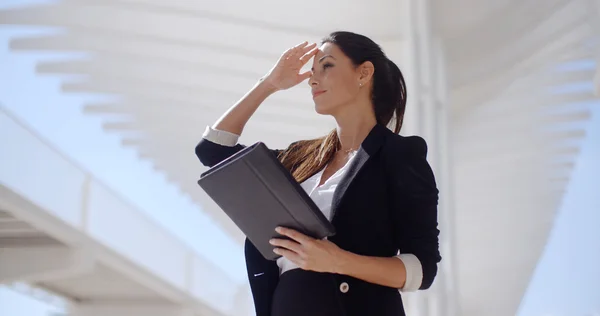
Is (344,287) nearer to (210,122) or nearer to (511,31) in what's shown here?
(511,31)

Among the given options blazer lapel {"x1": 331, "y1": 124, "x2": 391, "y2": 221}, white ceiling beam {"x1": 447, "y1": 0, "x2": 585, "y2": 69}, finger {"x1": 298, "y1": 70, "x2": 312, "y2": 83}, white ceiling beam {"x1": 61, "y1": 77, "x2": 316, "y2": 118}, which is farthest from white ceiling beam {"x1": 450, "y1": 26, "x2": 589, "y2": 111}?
blazer lapel {"x1": 331, "y1": 124, "x2": 391, "y2": 221}

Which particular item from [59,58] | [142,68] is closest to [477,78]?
[142,68]

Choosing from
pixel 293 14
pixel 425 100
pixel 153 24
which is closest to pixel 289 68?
pixel 425 100

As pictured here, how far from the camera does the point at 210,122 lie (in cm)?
903

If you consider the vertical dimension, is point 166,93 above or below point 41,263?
above

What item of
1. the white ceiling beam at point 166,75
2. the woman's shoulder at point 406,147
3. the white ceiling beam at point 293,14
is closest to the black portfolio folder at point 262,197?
the woman's shoulder at point 406,147

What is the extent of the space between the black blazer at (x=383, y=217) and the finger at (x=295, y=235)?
14 centimetres

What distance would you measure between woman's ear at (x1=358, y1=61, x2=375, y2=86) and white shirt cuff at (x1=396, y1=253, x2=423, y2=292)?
495mm

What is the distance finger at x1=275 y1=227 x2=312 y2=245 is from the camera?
1.73m

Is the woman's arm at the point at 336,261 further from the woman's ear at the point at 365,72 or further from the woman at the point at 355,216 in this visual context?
the woman's ear at the point at 365,72

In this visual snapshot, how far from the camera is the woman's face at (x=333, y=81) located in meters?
2.07

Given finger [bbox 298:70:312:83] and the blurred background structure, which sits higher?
the blurred background structure

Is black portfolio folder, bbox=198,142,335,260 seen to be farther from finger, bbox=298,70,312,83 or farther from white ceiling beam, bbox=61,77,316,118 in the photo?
white ceiling beam, bbox=61,77,316,118

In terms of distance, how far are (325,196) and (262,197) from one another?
0.80 feet
